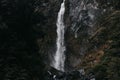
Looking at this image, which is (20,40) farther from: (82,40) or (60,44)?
(60,44)

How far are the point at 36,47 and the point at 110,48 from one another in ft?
97.5

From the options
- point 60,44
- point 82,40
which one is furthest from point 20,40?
point 60,44

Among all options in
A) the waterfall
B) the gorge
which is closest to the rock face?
the gorge

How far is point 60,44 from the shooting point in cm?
5262

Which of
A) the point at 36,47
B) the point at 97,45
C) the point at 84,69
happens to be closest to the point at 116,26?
the point at 97,45

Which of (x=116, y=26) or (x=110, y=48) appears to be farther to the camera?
(x=116, y=26)

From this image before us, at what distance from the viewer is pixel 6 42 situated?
49.3ft

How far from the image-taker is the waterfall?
51.1m

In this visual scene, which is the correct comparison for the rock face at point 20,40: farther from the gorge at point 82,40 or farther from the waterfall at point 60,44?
the waterfall at point 60,44

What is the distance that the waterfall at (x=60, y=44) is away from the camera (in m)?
51.1

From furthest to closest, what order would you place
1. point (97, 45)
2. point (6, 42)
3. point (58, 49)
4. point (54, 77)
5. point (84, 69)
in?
point (58, 49) < point (97, 45) < point (84, 69) < point (54, 77) < point (6, 42)

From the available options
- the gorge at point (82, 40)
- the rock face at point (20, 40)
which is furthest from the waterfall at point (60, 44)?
the rock face at point (20, 40)

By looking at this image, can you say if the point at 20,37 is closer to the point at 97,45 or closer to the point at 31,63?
the point at 31,63

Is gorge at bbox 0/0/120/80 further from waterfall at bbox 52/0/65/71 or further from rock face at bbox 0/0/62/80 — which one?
rock face at bbox 0/0/62/80
